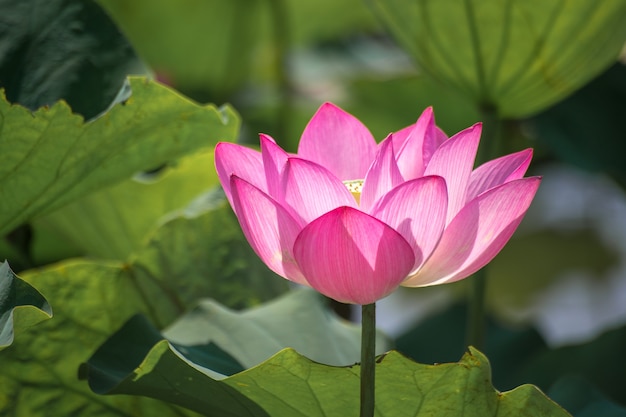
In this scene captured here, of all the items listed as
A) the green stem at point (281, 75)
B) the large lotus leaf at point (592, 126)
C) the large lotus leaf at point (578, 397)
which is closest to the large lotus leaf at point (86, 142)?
the large lotus leaf at point (578, 397)

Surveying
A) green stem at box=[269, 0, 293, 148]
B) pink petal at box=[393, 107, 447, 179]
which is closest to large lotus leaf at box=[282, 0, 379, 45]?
green stem at box=[269, 0, 293, 148]

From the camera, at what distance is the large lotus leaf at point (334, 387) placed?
1.65ft

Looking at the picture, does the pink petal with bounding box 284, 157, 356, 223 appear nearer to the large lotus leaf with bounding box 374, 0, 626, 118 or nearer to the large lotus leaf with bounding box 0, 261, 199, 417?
the large lotus leaf with bounding box 0, 261, 199, 417

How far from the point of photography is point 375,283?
452 millimetres

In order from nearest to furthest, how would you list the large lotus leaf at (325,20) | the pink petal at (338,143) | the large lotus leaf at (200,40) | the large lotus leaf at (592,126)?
the pink petal at (338,143)
the large lotus leaf at (592,126)
the large lotus leaf at (200,40)
the large lotus leaf at (325,20)

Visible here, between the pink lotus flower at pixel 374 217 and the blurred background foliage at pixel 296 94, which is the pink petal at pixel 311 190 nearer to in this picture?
the pink lotus flower at pixel 374 217

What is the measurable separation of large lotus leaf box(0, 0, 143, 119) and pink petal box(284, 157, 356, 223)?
0.84 feet

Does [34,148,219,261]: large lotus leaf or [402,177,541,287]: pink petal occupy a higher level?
[402,177,541,287]: pink petal

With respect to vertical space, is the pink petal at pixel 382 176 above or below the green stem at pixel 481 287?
above

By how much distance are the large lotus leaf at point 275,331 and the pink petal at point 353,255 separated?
0.64 feet

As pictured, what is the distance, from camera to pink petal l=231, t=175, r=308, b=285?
18.0 inches

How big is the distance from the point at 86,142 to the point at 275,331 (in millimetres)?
185

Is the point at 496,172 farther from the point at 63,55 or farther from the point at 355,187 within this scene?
the point at 63,55

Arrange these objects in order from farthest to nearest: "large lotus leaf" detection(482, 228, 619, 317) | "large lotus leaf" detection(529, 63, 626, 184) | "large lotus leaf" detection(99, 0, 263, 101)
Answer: "large lotus leaf" detection(482, 228, 619, 317) → "large lotus leaf" detection(99, 0, 263, 101) → "large lotus leaf" detection(529, 63, 626, 184)
